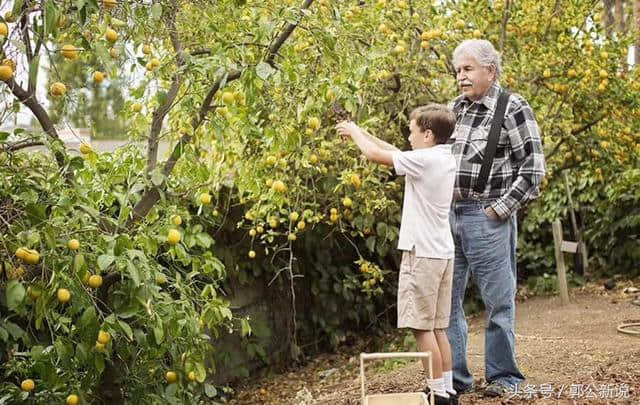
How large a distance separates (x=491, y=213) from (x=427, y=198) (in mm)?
450

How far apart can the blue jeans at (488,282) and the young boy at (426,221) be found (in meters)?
0.34

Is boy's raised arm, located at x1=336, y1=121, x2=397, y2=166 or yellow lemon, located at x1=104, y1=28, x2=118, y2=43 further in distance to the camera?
boy's raised arm, located at x1=336, y1=121, x2=397, y2=166

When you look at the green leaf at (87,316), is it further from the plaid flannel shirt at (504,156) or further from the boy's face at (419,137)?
the plaid flannel shirt at (504,156)

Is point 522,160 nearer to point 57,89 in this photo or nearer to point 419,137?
point 419,137

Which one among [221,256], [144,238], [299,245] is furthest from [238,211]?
[144,238]

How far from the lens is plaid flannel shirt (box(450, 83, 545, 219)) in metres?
3.60

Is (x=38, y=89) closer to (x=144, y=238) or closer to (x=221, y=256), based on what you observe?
(x=144, y=238)

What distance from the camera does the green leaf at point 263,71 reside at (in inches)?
109

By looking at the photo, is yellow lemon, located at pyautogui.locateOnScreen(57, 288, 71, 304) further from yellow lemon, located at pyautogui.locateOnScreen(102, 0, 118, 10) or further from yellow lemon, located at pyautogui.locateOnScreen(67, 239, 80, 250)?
yellow lemon, located at pyautogui.locateOnScreen(102, 0, 118, 10)

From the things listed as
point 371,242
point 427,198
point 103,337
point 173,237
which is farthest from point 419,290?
point 371,242

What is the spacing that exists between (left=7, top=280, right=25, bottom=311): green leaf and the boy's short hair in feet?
5.34

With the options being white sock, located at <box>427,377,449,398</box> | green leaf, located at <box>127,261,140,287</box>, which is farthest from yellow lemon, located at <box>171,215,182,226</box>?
white sock, located at <box>427,377,449,398</box>

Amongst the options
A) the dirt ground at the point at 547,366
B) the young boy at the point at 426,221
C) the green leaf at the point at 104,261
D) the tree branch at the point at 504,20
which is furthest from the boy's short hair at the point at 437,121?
the tree branch at the point at 504,20

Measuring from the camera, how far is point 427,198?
10.8 ft
